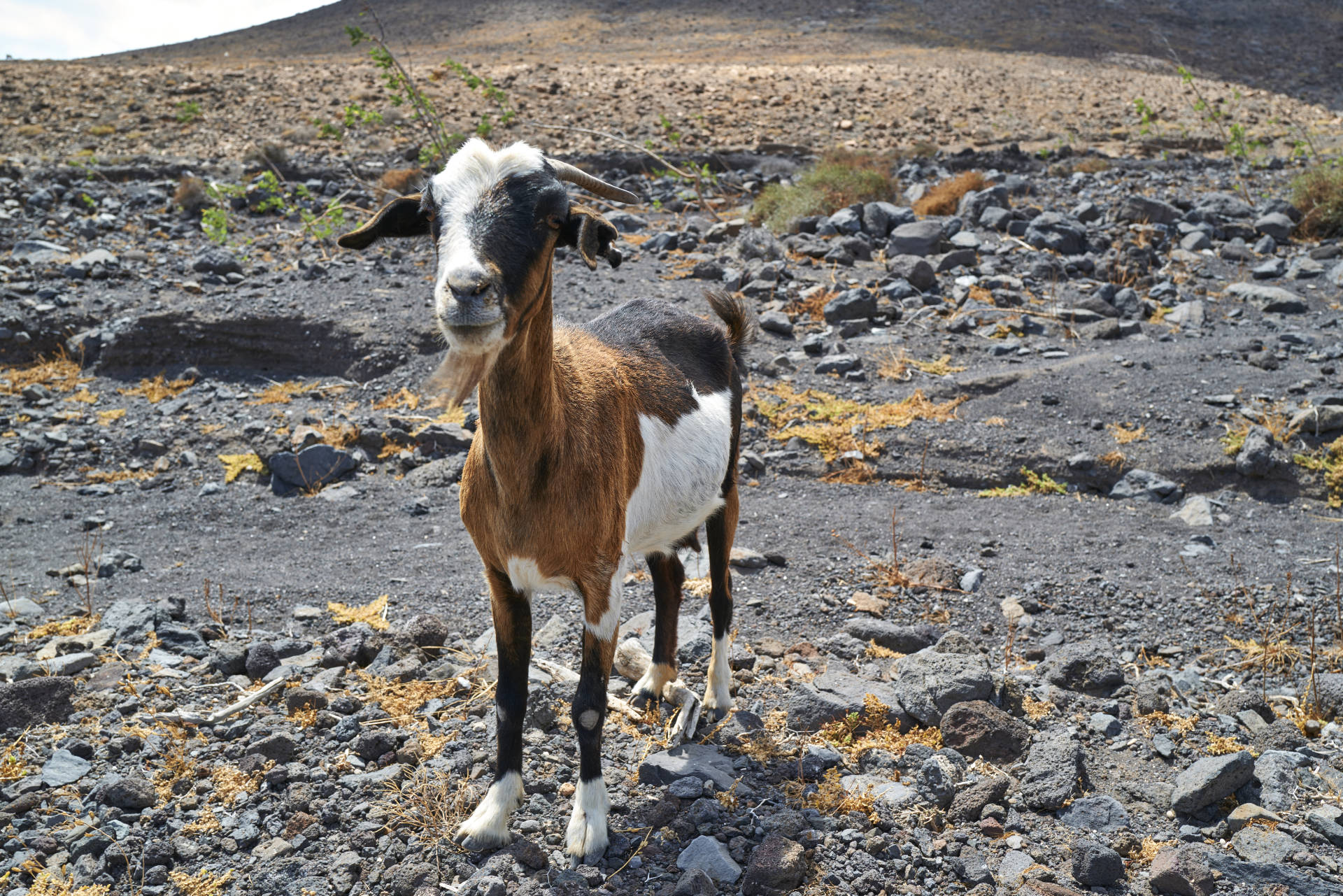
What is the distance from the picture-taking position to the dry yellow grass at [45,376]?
32.7ft

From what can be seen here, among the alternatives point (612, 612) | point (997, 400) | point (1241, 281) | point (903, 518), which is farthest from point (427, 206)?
point (1241, 281)

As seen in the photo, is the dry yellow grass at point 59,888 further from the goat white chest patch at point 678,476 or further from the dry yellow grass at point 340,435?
the dry yellow grass at point 340,435

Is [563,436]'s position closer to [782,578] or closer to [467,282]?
[467,282]

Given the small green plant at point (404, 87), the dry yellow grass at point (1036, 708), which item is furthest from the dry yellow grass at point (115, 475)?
the dry yellow grass at point (1036, 708)

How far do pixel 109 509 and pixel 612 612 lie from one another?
5.93 metres

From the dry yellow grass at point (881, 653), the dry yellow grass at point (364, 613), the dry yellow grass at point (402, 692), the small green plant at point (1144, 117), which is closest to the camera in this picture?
the dry yellow grass at point (402, 692)

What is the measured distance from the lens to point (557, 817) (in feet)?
13.4

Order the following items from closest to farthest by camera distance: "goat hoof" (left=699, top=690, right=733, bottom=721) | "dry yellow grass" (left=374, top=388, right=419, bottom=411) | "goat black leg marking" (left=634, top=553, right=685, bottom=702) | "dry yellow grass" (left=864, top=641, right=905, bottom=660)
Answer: "goat hoof" (left=699, top=690, right=733, bottom=721) → "goat black leg marking" (left=634, top=553, right=685, bottom=702) → "dry yellow grass" (left=864, top=641, right=905, bottom=660) → "dry yellow grass" (left=374, top=388, right=419, bottom=411)

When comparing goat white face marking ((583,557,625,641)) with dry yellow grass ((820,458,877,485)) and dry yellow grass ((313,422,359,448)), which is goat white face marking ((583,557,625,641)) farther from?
dry yellow grass ((313,422,359,448))

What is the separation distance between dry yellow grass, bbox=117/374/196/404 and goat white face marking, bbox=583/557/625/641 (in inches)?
309

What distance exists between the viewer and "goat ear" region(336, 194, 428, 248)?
11.7 ft

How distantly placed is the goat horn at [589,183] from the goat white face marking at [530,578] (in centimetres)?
144

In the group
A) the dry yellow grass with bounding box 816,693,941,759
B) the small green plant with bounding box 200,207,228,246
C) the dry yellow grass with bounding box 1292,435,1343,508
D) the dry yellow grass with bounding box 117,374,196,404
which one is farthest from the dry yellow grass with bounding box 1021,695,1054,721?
the small green plant with bounding box 200,207,228,246

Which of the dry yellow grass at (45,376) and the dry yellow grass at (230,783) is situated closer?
the dry yellow grass at (230,783)
